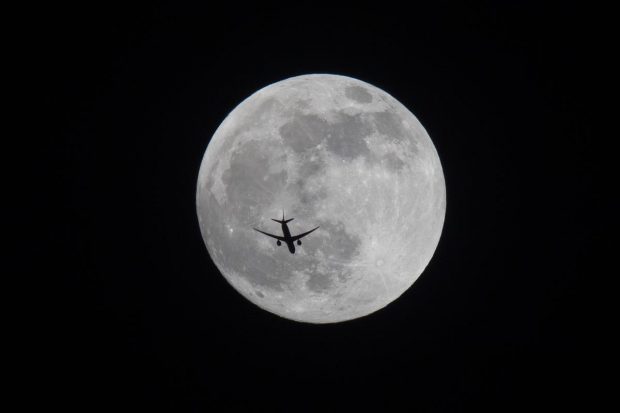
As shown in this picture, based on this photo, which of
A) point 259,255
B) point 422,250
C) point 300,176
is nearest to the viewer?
point 300,176

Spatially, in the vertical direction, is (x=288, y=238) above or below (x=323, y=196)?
below

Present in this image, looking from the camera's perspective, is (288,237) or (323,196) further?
(288,237)

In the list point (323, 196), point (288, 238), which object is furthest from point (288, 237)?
point (323, 196)

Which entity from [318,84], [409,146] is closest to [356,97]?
[318,84]

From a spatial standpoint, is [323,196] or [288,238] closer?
[323,196]

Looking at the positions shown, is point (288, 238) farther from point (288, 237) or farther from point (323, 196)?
point (323, 196)

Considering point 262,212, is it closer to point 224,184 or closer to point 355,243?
point 224,184

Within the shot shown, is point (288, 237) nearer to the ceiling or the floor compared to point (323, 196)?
nearer to the floor

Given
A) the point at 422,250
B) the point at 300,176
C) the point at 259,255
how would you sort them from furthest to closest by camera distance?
the point at 422,250
the point at 259,255
the point at 300,176
